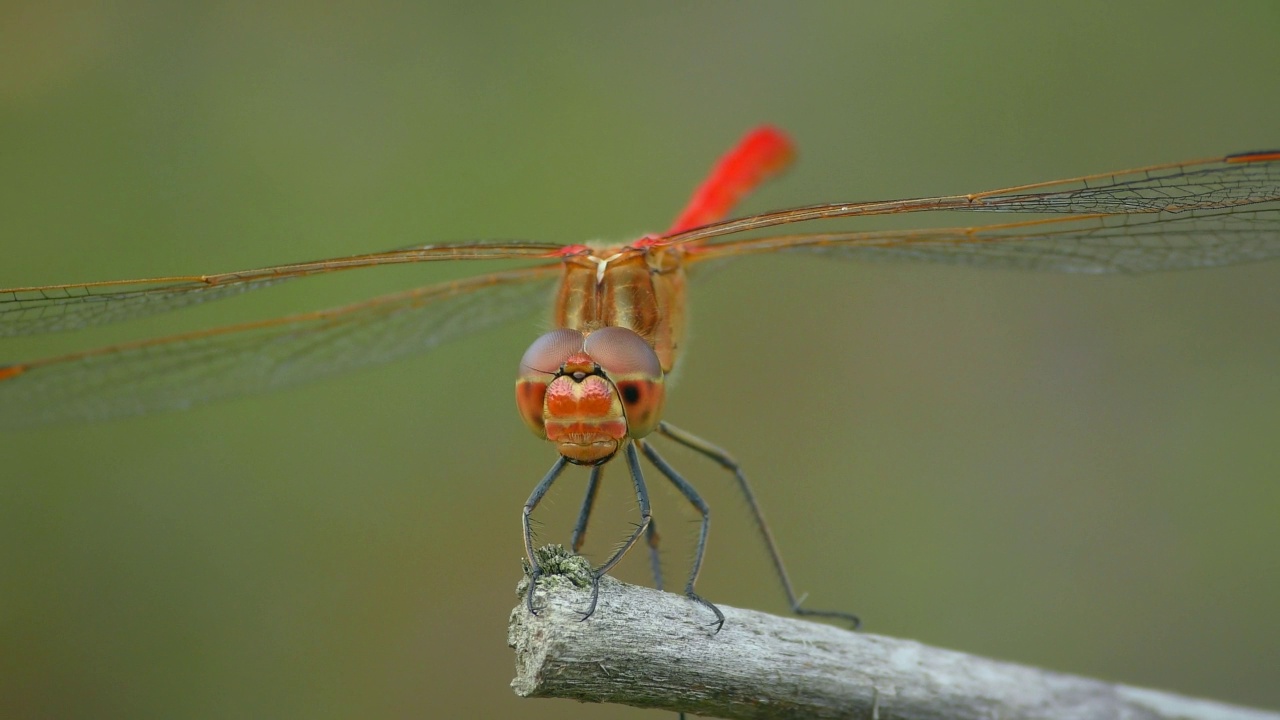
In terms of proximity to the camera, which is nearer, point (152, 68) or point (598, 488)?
point (598, 488)

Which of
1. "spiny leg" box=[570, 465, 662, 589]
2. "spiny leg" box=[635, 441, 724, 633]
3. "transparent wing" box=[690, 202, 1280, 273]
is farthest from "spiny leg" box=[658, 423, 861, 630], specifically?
"transparent wing" box=[690, 202, 1280, 273]

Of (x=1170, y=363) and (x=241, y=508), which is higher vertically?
(x=1170, y=363)

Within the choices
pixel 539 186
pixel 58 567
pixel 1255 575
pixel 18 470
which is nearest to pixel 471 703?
pixel 58 567

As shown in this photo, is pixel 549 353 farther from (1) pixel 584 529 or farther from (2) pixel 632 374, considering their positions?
(1) pixel 584 529

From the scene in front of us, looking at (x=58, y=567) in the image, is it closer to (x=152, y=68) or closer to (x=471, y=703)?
(x=471, y=703)

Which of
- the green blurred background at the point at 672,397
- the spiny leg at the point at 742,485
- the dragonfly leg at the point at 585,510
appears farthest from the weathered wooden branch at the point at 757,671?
the green blurred background at the point at 672,397

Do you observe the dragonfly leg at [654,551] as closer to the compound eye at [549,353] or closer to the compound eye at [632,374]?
the compound eye at [632,374]

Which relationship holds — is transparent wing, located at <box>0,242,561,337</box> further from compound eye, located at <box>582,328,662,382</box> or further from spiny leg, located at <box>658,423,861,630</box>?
spiny leg, located at <box>658,423,861,630</box>
